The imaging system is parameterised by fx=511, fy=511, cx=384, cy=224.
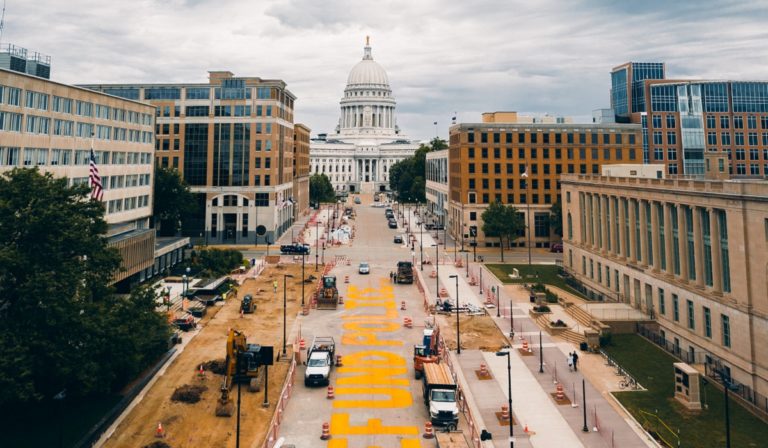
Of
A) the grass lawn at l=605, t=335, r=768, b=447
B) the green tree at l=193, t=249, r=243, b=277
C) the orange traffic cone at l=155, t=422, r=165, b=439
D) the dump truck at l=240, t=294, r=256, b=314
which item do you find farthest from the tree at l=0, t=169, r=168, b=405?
the green tree at l=193, t=249, r=243, b=277

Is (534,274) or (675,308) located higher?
(534,274)

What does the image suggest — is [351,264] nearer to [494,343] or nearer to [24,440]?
[494,343]

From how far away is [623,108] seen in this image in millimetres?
133375

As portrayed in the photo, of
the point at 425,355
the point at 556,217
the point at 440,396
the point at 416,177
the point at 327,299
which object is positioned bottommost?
the point at 440,396

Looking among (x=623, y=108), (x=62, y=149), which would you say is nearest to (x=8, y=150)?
(x=62, y=149)

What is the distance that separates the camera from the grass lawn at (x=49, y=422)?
89.6 feet

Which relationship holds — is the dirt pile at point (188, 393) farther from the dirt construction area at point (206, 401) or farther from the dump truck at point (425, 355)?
the dump truck at point (425, 355)

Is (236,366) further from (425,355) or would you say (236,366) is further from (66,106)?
(66,106)

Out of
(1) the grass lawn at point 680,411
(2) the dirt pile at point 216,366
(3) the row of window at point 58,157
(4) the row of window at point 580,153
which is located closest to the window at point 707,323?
(1) the grass lawn at point 680,411

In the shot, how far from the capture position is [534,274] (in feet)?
240

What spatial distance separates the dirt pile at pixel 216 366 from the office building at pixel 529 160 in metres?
63.6

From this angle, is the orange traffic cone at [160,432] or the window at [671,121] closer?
the orange traffic cone at [160,432]

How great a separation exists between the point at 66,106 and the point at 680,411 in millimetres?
60450

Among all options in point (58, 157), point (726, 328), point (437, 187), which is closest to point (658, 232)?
point (726, 328)
